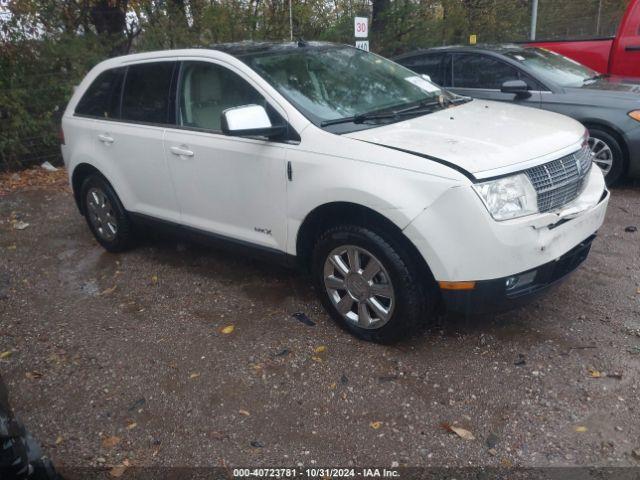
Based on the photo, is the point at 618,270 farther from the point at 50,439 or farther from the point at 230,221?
the point at 50,439

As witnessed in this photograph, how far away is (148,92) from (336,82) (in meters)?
1.60

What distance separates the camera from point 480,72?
7.00 m

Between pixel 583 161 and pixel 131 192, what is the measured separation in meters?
3.48

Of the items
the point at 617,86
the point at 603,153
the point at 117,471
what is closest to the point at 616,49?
the point at 617,86

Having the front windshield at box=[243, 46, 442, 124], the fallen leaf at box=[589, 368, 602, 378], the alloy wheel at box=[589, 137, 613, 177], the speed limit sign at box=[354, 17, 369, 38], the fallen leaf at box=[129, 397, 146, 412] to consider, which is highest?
the speed limit sign at box=[354, 17, 369, 38]

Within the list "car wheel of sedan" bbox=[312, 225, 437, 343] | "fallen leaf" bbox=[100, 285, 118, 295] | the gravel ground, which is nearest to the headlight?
"car wheel of sedan" bbox=[312, 225, 437, 343]

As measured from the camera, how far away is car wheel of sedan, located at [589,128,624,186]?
616 centimetres

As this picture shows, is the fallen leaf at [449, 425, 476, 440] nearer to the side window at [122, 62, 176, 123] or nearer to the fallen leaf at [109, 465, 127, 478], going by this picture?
the fallen leaf at [109, 465, 127, 478]

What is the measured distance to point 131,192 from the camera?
4988mm

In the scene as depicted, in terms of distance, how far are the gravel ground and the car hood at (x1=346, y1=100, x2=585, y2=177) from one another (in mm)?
1150

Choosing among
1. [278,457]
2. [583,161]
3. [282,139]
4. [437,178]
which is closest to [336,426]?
[278,457]

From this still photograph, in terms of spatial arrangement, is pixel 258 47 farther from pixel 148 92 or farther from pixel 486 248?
pixel 486 248

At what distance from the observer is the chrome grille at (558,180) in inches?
126

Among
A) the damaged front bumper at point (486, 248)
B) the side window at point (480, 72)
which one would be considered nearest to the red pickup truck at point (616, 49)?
the side window at point (480, 72)
